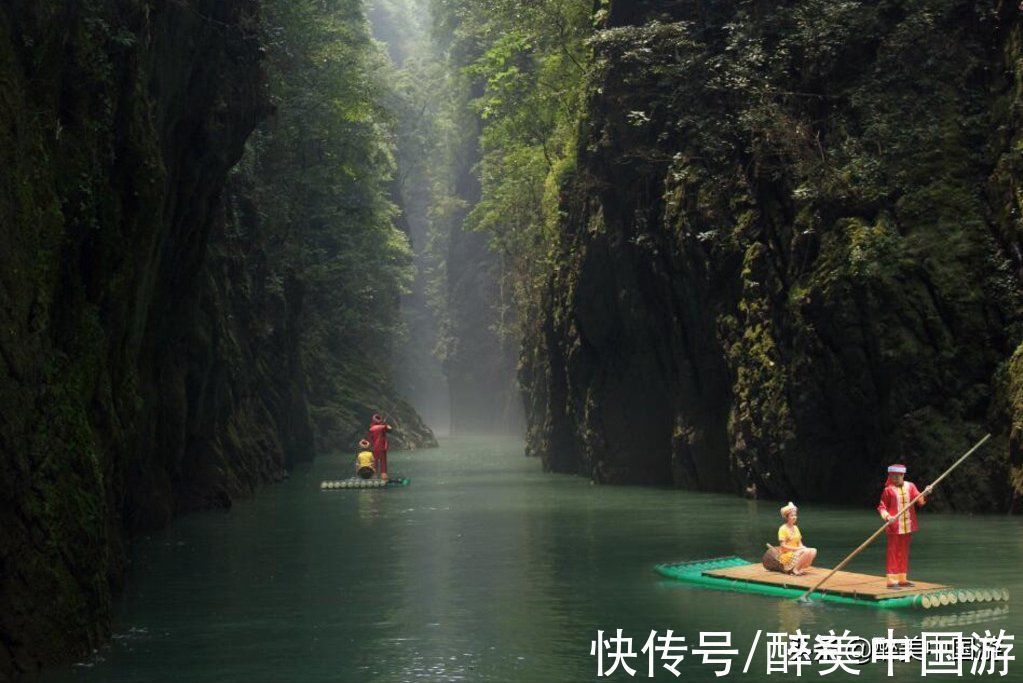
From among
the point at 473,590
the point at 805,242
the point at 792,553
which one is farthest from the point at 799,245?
the point at 473,590

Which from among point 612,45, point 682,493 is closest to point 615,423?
point 682,493

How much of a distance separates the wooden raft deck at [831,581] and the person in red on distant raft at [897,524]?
180 mm

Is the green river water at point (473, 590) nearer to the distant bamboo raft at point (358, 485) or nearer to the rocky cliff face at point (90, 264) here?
the rocky cliff face at point (90, 264)

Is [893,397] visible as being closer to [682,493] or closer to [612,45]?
[682,493]

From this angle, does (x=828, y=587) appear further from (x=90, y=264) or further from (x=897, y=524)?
(x=90, y=264)

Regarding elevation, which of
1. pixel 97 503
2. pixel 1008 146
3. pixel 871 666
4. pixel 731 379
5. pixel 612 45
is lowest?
pixel 871 666

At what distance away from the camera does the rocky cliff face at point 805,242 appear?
96.5 feet

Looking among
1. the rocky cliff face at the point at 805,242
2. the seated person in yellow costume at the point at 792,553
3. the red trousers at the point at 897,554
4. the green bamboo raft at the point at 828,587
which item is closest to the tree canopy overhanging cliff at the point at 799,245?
the rocky cliff face at the point at 805,242

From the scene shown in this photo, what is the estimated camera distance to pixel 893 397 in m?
29.8

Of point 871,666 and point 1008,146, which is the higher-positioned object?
point 1008,146

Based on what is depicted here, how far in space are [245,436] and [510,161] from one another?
714 inches

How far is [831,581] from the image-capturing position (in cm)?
Answer: 1764

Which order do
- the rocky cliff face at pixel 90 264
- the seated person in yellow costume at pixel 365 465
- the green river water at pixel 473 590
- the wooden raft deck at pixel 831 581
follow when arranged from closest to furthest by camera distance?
the rocky cliff face at pixel 90 264 → the green river water at pixel 473 590 → the wooden raft deck at pixel 831 581 → the seated person in yellow costume at pixel 365 465

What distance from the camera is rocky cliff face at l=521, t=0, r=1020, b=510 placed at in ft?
96.5
